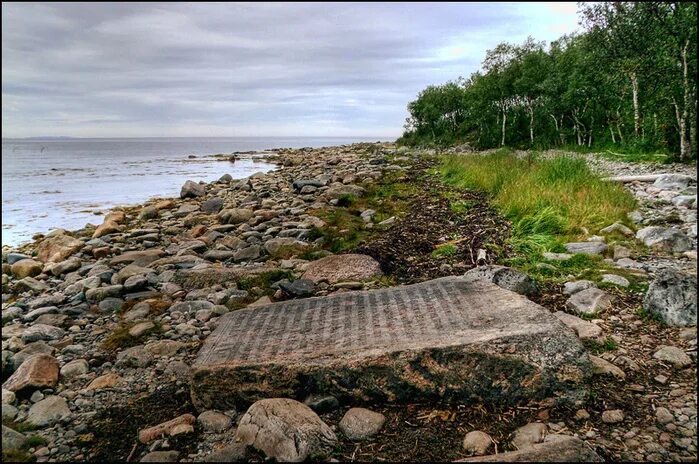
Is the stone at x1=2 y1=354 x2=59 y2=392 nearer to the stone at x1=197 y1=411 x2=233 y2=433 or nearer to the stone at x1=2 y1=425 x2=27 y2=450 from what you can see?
the stone at x1=2 y1=425 x2=27 y2=450

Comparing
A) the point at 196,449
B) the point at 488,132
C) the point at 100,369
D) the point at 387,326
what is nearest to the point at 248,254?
the point at 100,369

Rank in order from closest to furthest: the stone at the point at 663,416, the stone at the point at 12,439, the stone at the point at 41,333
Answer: the stone at the point at 663,416, the stone at the point at 12,439, the stone at the point at 41,333

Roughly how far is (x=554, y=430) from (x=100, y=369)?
12.2 feet

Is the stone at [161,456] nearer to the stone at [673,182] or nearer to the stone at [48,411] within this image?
the stone at [48,411]

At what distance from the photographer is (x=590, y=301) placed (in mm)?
4504

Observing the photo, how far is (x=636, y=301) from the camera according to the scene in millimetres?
4426

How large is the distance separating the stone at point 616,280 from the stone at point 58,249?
8.86 metres

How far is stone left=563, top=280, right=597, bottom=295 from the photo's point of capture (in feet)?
15.9

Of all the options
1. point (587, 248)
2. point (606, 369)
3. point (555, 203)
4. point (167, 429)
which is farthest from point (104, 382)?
point (555, 203)

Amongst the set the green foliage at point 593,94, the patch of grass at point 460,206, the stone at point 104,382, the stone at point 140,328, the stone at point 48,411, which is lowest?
the stone at point 48,411

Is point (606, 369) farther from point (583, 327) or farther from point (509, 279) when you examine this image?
point (509, 279)

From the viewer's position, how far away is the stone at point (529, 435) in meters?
2.76

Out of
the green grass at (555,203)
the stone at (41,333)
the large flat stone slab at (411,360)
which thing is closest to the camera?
the large flat stone slab at (411,360)

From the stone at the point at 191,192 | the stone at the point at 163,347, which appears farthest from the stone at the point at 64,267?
the stone at the point at 191,192
